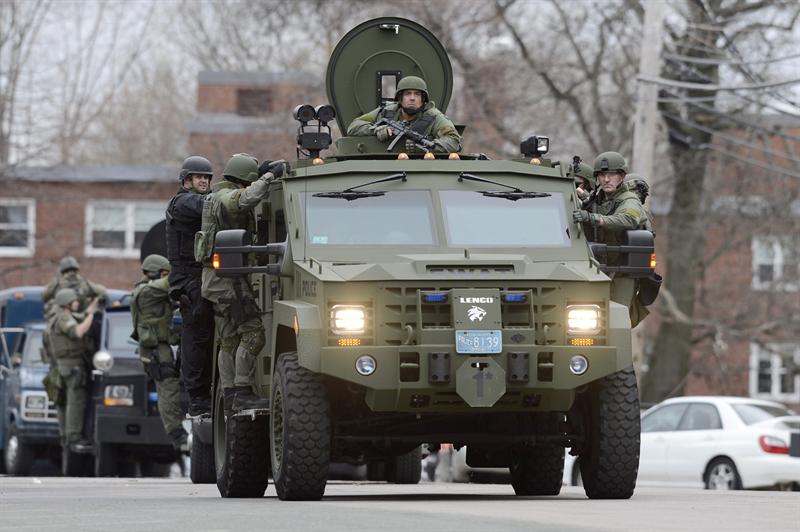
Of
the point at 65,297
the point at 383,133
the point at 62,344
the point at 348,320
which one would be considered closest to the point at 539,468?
the point at 383,133

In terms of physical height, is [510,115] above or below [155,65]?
below

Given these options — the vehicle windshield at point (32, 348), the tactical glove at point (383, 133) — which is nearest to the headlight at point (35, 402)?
the vehicle windshield at point (32, 348)

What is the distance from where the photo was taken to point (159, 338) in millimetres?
20969

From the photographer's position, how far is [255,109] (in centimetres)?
5303

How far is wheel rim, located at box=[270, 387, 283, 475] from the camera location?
44.0ft

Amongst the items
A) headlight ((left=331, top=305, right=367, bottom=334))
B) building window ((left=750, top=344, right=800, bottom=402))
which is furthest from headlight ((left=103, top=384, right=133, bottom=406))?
building window ((left=750, top=344, right=800, bottom=402))

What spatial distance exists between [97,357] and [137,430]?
1002mm

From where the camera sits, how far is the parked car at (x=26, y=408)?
87.2ft

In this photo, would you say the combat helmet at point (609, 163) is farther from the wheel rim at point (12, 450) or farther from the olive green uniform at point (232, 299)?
the wheel rim at point (12, 450)

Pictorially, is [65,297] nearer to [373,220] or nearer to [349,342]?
[373,220]

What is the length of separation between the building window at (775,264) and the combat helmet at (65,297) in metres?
21.0

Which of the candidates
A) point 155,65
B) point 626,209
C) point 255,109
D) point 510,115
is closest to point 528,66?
point 510,115

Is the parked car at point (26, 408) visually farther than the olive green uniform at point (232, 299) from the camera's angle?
Yes

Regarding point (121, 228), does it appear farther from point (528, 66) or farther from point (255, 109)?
point (528, 66)
